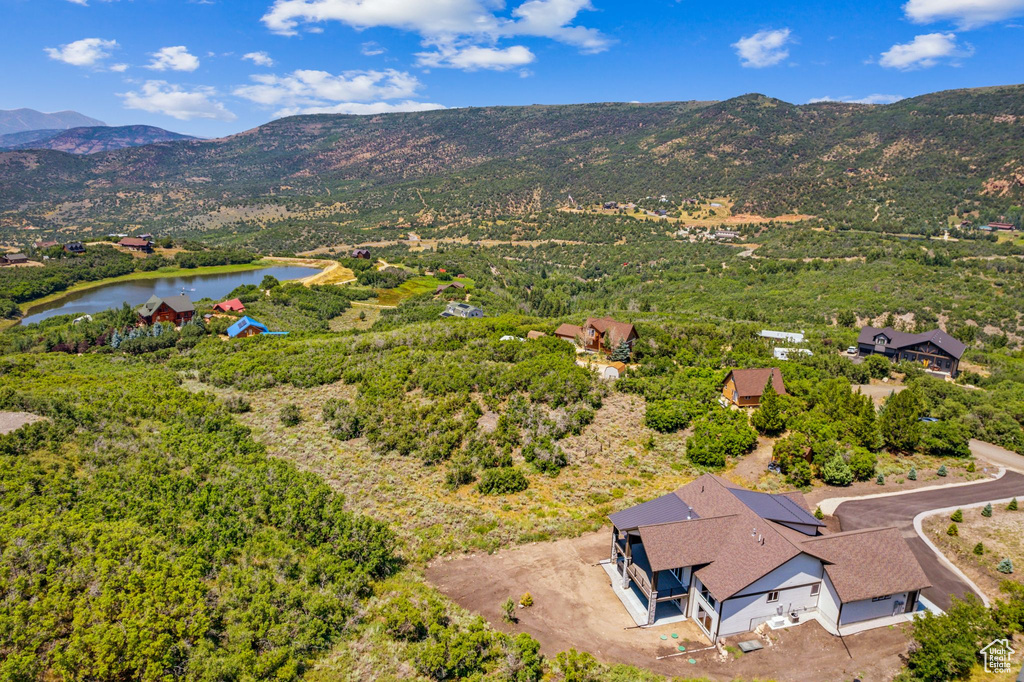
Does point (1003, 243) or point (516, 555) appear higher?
point (1003, 243)

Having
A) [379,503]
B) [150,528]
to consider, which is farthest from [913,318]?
[150,528]

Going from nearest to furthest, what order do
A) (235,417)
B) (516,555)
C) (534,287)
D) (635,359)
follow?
(516,555), (235,417), (635,359), (534,287)

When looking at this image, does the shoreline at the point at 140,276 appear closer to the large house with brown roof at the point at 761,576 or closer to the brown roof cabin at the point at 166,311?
the brown roof cabin at the point at 166,311

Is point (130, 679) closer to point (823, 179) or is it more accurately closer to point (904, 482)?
point (904, 482)

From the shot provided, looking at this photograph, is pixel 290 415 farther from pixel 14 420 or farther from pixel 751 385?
pixel 751 385

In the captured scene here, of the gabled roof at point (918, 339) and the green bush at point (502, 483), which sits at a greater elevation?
the gabled roof at point (918, 339)

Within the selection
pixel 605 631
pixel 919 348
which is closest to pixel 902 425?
pixel 919 348

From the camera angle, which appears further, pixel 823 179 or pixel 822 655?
pixel 823 179

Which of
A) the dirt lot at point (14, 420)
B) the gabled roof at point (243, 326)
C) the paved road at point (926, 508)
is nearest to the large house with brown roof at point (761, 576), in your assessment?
the paved road at point (926, 508)
